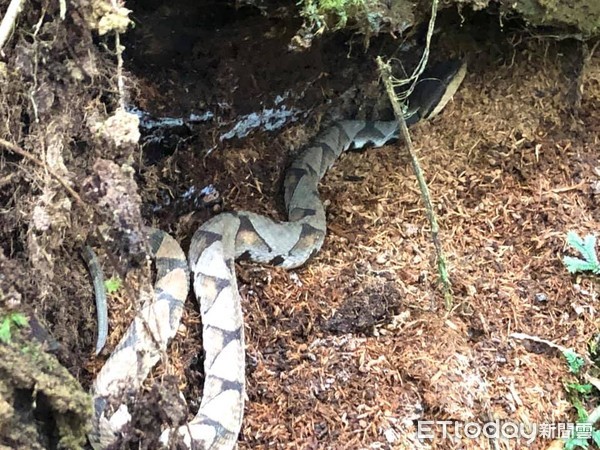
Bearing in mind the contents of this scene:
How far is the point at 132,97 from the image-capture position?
10.8 feet

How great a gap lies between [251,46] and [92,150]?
1.82 metres

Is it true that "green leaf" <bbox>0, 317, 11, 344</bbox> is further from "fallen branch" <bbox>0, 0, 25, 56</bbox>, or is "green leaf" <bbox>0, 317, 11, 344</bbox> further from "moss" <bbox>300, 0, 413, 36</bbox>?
"moss" <bbox>300, 0, 413, 36</bbox>

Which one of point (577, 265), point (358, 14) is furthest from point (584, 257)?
point (358, 14)

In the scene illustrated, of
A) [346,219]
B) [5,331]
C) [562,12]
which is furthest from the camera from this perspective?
[346,219]

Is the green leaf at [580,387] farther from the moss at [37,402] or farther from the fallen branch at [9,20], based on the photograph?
the fallen branch at [9,20]

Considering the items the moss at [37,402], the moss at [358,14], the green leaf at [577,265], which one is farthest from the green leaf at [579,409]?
the moss at [37,402]

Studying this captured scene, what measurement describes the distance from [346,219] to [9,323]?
2.40 metres

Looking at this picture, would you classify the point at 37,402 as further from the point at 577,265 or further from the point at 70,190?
the point at 577,265

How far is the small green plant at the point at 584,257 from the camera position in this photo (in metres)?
3.27

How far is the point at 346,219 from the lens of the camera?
3.74 m

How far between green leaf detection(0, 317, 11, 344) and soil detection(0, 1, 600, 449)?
12cm

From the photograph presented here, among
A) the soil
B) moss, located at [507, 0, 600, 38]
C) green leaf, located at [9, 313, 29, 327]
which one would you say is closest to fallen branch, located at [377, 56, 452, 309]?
the soil

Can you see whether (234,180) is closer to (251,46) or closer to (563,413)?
(251,46)

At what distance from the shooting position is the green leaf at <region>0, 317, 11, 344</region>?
5.15 ft
